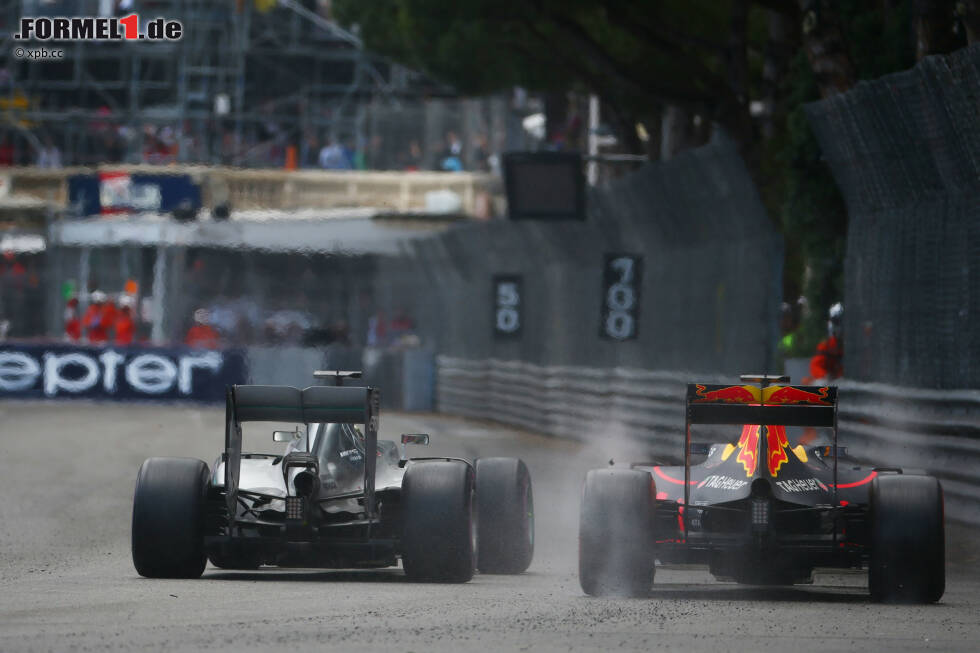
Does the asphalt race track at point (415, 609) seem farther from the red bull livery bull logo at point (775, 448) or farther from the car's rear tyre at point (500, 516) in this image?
the red bull livery bull logo at point (775, 448)

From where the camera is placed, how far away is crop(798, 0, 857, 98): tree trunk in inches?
763

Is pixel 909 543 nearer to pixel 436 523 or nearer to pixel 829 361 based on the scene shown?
pixel 436 523

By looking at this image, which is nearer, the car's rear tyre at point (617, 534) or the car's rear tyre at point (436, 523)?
the car's rear tyre at point (617, 534)

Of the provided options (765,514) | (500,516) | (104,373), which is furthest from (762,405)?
(104,373)

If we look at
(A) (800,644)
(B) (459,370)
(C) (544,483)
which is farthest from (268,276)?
(A) (800,644)

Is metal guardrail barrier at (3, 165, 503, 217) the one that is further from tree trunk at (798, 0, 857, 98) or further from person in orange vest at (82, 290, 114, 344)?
tree trunk at (798, 0, 857, 98)

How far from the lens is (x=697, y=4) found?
97.3ft

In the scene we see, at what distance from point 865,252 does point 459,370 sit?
1775 cm

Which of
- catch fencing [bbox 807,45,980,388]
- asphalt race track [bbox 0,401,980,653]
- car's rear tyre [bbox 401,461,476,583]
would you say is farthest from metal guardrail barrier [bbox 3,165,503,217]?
car's rear tyre [bbox 401,461,476,583]

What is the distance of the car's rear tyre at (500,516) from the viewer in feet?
38.2

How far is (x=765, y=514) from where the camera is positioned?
10.0 metres

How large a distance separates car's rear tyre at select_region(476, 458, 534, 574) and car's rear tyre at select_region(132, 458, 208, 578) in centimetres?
169

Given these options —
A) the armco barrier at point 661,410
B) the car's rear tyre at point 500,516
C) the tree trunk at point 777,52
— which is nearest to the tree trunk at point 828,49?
the armco barrier at point 661,410

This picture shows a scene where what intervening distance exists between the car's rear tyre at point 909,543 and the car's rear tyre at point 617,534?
3.63 ft
